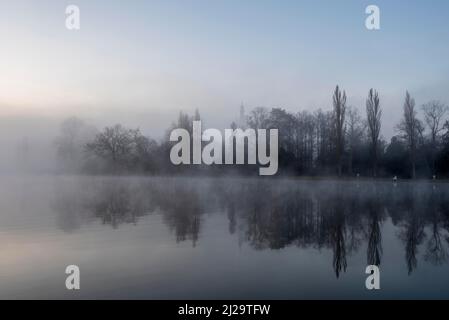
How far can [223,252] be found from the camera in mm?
8812

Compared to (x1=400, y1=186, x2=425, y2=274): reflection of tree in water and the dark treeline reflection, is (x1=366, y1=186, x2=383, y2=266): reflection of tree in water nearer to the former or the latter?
the dark treeline reflection

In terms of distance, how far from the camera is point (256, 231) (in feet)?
37.1

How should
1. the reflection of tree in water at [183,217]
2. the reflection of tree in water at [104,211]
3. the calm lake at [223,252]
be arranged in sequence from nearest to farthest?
the calm lake at [223,252] → the reflection of tree in water at [183,217] → the reflection of tree in water at [104,211]

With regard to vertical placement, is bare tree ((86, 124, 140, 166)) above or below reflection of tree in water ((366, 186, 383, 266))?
above

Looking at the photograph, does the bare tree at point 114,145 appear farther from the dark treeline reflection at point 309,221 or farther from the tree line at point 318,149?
the dark treeline reflection at point 309,221

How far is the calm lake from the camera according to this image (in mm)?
6371

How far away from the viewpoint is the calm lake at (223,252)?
6.37 m

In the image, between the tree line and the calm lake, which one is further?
the tree line

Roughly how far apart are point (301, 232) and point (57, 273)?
6.74 meters

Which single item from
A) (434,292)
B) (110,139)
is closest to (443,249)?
(434,292)

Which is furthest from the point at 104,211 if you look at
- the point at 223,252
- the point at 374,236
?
the point at 374,236

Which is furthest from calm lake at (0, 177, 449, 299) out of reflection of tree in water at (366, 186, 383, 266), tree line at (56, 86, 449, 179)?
tree line at (56, 86, 449, 179)

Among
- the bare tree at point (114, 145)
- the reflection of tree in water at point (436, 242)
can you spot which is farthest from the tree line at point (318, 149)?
the reflection of tree in water at point (436, 242)
